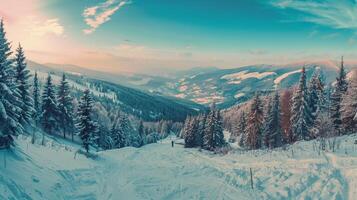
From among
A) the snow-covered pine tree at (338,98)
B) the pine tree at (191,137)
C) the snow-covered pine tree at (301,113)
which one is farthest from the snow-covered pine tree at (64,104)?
the snow-covered pine tree at (338,98)

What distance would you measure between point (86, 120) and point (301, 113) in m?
31.0

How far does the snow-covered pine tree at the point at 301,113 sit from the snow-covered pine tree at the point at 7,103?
39.4m

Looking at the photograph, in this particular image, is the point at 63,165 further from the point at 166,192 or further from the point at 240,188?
the point at 240,188

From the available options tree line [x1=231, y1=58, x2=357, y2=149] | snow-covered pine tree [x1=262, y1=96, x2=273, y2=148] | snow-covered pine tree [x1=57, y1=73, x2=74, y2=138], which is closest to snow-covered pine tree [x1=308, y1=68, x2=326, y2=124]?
tree line [x1=231, y1=58, x2=357, y2=149]

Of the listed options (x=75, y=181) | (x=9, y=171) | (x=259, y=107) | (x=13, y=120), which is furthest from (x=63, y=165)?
(x=259, y=107)

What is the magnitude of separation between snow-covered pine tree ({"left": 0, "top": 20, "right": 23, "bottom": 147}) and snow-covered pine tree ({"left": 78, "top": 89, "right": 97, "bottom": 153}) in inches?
1031

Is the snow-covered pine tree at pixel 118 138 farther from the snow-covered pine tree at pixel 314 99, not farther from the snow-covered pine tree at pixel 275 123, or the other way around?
the snow-covered pine tree at pixel 314 99

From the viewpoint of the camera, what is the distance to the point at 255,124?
174 ft

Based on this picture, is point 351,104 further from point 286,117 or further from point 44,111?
point 44,111

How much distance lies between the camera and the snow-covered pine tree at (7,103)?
49.9ft

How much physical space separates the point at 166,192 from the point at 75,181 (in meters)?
5.31

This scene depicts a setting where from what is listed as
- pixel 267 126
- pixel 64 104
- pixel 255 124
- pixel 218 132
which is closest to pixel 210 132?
pixel 218 132

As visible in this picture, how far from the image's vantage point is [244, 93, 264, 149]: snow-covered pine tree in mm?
52844

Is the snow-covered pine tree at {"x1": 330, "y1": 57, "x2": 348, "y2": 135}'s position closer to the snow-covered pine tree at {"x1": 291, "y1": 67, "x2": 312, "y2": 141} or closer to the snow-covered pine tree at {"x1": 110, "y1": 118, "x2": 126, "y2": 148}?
the snow-covered pine tree at {"x1": 291, "y1": 67, "x2": 312, "y2": 141}
